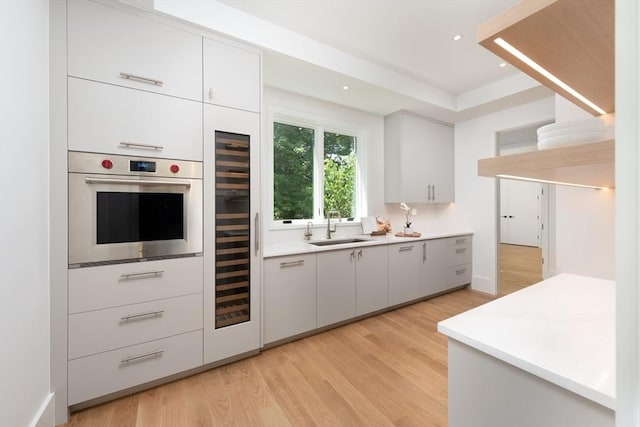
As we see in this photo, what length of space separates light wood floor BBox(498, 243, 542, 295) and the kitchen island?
3.65 meters

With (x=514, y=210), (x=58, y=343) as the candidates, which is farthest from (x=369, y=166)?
(x=514, y=210)

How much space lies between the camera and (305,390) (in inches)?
73.0

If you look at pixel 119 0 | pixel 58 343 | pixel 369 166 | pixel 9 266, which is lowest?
pixel 58 343

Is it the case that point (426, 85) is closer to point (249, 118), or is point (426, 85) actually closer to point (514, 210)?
point (249, 118)

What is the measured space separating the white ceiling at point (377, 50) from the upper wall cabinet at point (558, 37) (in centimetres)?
178

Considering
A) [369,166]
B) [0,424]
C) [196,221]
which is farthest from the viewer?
[369,166]

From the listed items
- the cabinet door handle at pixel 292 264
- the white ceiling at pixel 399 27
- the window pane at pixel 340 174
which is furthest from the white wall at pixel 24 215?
the window pane at pixel 340 174

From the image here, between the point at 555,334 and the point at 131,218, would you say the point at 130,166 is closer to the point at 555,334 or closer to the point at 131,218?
the point at 131,218

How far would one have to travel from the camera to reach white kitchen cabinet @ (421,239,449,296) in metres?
3.48

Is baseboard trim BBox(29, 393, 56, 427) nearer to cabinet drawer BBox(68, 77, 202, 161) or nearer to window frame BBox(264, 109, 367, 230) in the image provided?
cabinet drawer BBox(68, 77, 202, 161)

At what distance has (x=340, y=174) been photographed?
3688 mm

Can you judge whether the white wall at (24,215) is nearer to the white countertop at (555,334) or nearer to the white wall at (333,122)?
the white wall at (333,122)

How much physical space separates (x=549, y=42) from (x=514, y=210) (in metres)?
8.97

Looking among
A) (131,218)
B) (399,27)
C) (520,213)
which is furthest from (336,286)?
(520,213)
